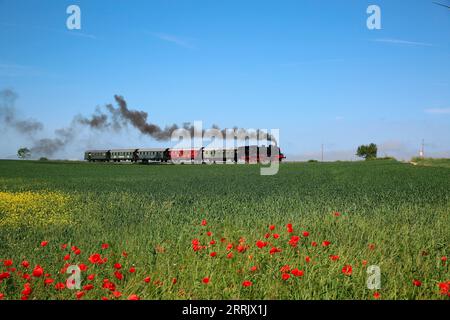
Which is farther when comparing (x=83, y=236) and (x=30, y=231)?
(x=30, y=231)

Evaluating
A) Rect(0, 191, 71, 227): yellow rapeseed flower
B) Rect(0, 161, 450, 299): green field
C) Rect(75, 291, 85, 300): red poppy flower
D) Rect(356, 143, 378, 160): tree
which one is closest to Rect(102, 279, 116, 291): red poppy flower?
Rect(0, 161, 450, 299): green field

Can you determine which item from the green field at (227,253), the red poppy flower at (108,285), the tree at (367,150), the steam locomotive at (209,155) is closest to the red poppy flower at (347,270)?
the green field at (227,253)

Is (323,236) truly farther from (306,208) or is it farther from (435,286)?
(306,208)

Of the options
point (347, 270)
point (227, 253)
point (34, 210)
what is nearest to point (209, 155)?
point (34, 210)

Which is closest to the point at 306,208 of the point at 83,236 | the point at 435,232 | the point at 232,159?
the point at 435,232

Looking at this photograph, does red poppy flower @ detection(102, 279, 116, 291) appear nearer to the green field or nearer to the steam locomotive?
the green field

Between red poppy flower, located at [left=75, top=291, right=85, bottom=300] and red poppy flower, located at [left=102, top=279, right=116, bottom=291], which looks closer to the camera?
red poppy flower, located at [left=75, top=291, right=85, bottom=300]

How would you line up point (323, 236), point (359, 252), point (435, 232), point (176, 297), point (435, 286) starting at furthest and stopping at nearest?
point (435, 232), point (323, 236), point (359, 252), point (435, 286), point (176, 297)

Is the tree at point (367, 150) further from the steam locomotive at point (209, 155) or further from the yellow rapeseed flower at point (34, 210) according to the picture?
the yellow rapeseed flower at point (34, 210)

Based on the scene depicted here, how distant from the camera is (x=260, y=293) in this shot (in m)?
5.59

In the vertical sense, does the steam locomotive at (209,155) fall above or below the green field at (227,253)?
above

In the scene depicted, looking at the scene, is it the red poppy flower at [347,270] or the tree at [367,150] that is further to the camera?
the tree at [367,150]

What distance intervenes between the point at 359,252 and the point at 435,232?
10.9ft
